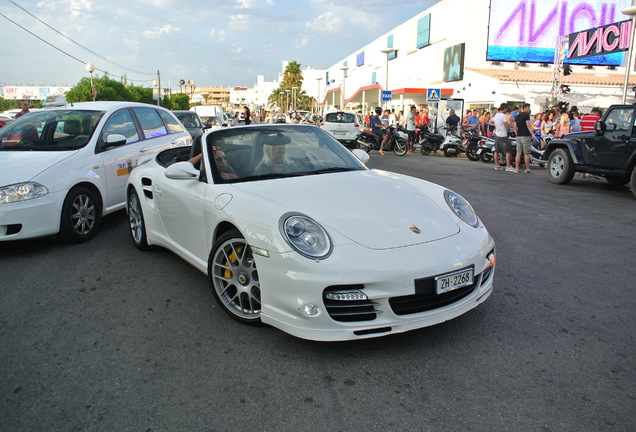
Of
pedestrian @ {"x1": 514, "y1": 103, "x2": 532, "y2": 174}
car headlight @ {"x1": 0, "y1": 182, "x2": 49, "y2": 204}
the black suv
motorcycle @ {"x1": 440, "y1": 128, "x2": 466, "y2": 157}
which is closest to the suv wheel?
the black suv

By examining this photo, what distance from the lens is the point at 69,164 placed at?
214 inches

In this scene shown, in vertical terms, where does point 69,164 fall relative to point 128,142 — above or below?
below

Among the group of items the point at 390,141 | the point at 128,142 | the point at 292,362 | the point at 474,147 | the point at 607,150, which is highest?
the point at 128,142

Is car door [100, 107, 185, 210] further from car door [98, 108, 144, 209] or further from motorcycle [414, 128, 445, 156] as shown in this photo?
motorcycle [414, 128, 445, 156]

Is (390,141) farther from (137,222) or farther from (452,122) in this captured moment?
(137,222)

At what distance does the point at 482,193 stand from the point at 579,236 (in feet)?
11.4

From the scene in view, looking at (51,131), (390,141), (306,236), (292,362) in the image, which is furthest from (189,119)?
(292,362)

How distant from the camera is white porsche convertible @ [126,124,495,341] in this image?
108 inches

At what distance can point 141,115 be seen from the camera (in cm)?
702

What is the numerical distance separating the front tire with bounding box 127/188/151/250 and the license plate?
10.7 feet

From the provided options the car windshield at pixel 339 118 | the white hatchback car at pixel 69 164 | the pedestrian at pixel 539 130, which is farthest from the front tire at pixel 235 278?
the car windshield at pixel 339 118

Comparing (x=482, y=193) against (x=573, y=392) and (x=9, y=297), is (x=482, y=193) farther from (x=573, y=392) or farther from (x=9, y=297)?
(x=9, y=297)

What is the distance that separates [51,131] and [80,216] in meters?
1.24

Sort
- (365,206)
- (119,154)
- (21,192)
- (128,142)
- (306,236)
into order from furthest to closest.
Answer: (128,142), (119,154), (21,192), (365,206), (306,236)
